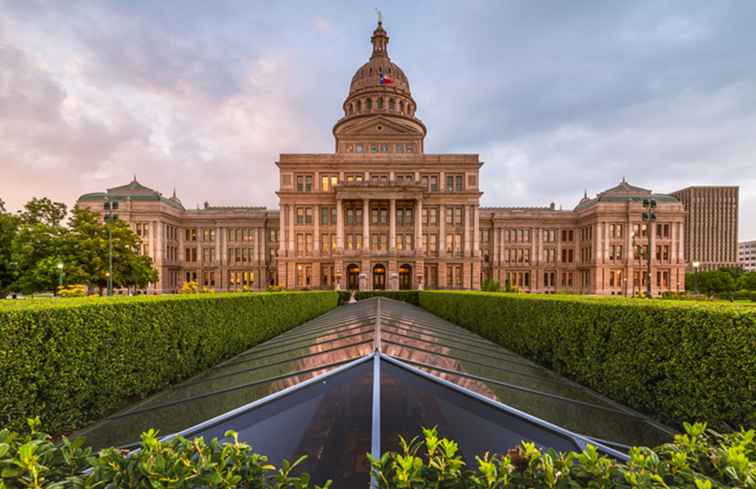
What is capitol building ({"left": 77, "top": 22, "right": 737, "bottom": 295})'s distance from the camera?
43.6 meters

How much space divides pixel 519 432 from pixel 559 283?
196 feet

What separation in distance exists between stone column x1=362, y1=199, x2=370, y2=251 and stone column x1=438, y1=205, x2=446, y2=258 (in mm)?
10307

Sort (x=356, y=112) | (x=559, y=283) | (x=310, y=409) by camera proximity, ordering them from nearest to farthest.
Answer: (x=310, y=409) < (x=559, y=283) < (x=356, y=112)

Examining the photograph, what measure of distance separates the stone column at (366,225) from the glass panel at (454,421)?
39.8 meters

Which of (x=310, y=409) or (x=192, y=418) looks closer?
(x=310, y=409)

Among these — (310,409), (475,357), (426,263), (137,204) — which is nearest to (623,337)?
(475,357)

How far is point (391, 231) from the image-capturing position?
43.3m

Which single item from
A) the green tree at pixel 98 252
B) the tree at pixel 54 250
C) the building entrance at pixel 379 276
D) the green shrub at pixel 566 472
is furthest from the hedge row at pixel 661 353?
the building entrance at pixel 379 276

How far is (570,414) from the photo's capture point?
12.0ft

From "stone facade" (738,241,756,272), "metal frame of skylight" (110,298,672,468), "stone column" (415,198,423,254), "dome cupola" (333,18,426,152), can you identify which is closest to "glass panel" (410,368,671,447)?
"metal frame of skylight" (110,298,672,468)

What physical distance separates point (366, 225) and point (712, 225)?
428 feet

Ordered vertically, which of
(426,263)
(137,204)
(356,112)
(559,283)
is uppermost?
(356,112)

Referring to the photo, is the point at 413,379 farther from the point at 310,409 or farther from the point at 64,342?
the point at 64,342

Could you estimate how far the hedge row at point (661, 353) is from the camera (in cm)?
416
